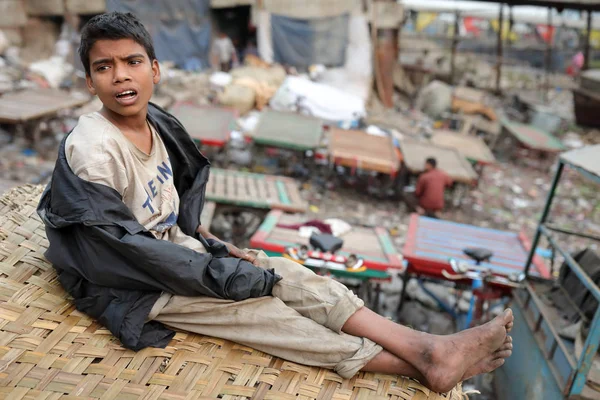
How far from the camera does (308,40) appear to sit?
13.9 metres

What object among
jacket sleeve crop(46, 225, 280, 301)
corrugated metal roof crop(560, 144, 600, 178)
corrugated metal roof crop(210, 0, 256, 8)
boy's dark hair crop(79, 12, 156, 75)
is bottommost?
corrugated metal roof crop(560, 144, 600, 178)

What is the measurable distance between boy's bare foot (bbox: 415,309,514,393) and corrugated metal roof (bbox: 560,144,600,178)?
5.14ft

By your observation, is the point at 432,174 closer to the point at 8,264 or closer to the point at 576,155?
the point at 576,155

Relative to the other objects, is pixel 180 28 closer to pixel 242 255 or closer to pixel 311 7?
pixel 311 7

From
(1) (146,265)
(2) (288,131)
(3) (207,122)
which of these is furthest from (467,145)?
(1) (146,265)

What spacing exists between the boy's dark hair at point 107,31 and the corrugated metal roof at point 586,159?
9.36 ft

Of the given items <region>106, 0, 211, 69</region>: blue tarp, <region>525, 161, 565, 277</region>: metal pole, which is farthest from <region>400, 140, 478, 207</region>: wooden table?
<region>106, 0, 211, 69</region>: blue tarp

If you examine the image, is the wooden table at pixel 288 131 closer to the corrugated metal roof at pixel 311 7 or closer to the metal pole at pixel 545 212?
the metal pole at pixel 545 212

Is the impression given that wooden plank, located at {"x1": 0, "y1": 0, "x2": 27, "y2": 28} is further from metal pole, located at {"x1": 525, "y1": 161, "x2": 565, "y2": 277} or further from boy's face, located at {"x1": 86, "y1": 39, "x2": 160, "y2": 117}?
metal pole, located at {"x1": 525, "y1": 161, "x2": 565, "y2": 277}

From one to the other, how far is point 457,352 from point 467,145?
8830mm

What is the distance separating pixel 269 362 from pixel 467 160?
7955 mm

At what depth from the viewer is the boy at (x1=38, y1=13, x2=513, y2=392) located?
1.81 m

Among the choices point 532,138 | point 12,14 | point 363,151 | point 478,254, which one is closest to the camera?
point 478,254

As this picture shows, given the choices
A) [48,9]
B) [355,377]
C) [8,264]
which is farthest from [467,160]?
[48,9]
